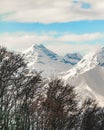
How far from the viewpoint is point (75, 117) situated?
2891 inches

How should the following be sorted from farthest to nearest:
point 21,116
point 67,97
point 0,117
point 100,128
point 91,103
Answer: point 100,128 < point 91,103 < point 21,116 < point 67,97 < point 0,117

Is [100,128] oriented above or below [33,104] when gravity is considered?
above

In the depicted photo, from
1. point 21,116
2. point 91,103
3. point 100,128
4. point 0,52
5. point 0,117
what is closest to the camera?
point 0,52

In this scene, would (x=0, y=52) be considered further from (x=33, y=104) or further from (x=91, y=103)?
(x=91, y=103)

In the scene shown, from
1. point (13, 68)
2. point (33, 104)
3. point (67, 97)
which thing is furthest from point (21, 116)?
point (13, 68)

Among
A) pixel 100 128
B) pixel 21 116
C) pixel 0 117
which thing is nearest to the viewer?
pixel 0 117

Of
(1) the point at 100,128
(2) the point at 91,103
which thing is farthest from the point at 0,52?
(1) the point at 100,128

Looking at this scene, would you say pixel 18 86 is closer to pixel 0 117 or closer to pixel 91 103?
pixel 0 117

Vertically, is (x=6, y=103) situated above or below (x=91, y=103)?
below

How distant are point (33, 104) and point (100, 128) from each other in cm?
3937

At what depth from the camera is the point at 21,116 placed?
5947 cm

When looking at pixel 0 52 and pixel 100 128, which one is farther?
pixel 100 128

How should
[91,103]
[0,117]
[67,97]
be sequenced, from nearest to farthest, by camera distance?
[0,117], [67,97], [91,103]

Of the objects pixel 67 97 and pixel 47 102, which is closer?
pixel 47 102
